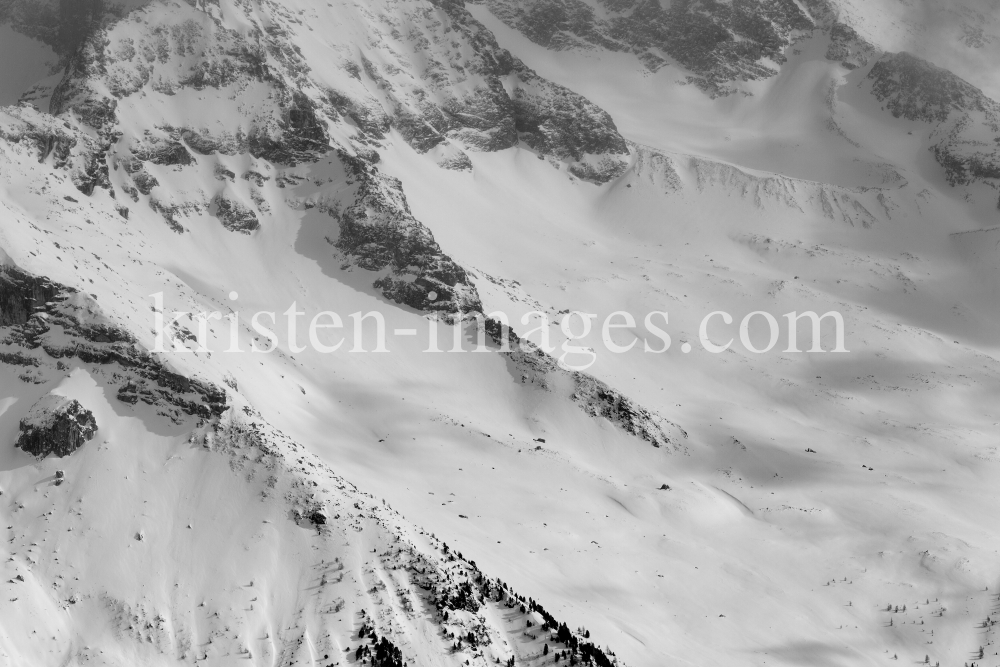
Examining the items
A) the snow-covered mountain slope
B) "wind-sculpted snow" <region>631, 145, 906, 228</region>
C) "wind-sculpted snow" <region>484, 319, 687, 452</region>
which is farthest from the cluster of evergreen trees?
"wind-sculpted snow" <region>631, 145, 906, 228</region>

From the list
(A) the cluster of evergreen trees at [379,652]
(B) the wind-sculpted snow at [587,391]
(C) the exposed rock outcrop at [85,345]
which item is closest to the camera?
(A) the cluster of evergreen trees at [379,652]

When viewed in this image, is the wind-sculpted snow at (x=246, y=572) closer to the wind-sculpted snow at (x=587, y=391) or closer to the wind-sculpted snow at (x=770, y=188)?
the wind-sculpted snow at (x=587, y=391)

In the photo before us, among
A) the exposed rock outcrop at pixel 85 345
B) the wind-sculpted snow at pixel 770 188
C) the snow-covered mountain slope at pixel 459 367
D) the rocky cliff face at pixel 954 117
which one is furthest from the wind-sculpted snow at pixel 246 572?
the rocky cliff face at pixel 954 117

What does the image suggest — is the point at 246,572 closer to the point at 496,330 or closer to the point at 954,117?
the point at 496,330

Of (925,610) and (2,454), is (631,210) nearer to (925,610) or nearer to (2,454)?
(925,610)

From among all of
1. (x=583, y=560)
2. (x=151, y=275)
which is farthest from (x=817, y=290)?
(x=151, y=275)

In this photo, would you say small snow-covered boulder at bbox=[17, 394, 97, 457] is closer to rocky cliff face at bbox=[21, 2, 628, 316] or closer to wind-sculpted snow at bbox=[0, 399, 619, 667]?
wind-sculpted snow at bbox=[0, 399, 619, 667]
